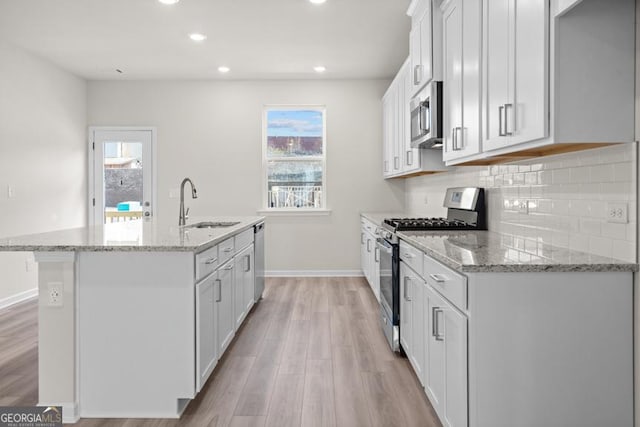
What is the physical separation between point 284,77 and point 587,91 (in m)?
4.86

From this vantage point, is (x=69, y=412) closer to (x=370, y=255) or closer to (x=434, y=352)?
(x=434, y=352)

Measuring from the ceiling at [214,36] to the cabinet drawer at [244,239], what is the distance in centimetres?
189

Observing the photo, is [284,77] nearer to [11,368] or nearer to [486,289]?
[11,368]

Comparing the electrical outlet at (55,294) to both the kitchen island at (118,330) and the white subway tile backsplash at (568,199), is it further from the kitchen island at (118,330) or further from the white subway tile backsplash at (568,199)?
the white subway tile backsplash at (568,199)

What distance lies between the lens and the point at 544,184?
2402 mm

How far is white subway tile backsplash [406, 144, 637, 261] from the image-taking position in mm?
1782

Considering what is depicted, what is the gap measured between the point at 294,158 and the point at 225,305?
3.58 metres

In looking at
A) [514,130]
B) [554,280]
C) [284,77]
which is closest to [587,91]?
[514,130]

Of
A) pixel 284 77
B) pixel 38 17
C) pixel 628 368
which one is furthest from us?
pixel 284 77

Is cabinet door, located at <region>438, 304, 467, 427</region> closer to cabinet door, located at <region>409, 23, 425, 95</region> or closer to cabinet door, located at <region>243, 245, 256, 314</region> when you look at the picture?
cabinet door, located at <region>409, 23, 425, 95</region>

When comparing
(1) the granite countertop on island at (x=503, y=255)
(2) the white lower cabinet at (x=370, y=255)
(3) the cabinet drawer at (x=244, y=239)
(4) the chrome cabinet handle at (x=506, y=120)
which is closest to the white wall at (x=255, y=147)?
(2) the white lower cabinet at (x=370, y=255)

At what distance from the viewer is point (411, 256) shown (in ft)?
8.88

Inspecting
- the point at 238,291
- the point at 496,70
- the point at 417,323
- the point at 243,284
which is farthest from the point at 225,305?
the point at 496,70

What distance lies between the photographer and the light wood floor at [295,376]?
2.37m
